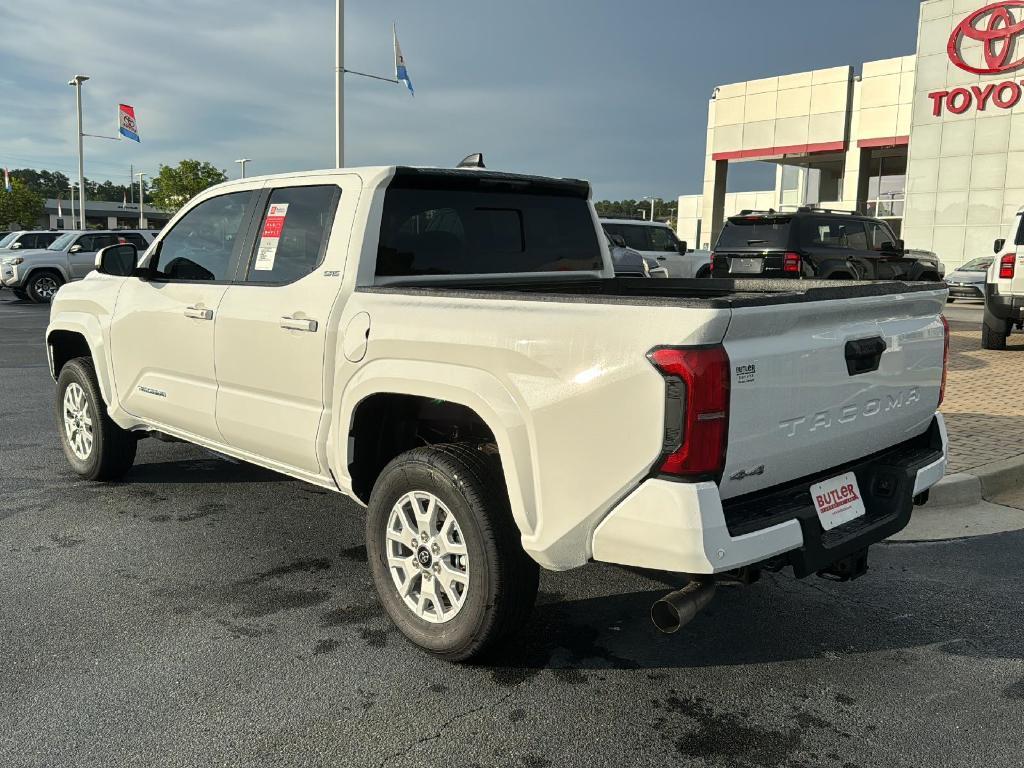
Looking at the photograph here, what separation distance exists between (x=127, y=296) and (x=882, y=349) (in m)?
4.02

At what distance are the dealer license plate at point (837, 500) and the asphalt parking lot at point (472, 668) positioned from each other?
632 millimetres

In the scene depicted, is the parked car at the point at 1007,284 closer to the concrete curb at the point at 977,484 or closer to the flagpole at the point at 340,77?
the concrete curb at the point at 977,484

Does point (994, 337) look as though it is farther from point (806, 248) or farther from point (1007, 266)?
point (806, 248)

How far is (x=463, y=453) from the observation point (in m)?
3.33

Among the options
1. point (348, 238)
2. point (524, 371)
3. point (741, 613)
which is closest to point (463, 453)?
point (524, 371)

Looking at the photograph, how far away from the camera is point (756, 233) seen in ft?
48.4

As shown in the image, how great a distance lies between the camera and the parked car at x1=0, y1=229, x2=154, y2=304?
74.5 ft

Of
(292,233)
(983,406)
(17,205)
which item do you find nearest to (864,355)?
(292,233)

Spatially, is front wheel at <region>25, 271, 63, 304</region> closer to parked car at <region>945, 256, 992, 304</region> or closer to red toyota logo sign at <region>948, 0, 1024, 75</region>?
parked car at <region>945, 256, 992, 304</region>

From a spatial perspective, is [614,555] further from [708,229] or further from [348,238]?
[708,229]

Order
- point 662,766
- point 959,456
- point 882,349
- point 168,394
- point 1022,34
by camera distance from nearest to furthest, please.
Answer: point 662,766, point 882,349, point 168,394, point 959,456, point 1022,34

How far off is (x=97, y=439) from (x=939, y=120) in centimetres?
2949

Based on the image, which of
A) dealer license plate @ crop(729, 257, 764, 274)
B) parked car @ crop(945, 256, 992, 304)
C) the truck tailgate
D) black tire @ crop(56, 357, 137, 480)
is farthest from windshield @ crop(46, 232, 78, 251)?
the truck tailgate

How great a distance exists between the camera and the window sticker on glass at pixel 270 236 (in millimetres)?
4289
